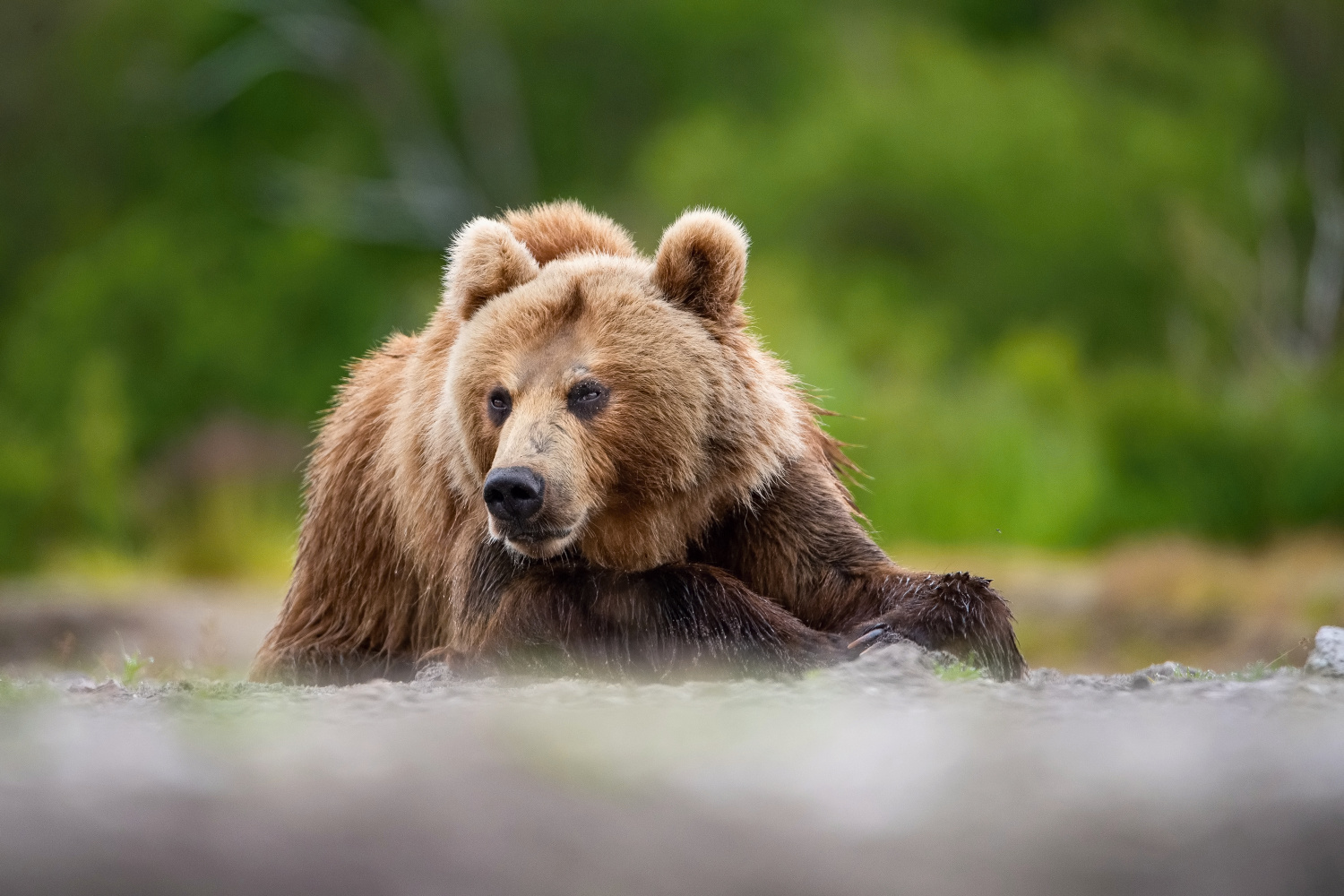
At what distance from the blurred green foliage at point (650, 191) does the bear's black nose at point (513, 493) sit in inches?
418

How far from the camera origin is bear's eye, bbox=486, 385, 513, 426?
14.2ft

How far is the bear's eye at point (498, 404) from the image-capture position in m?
4.32

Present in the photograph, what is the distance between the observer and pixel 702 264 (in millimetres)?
4594

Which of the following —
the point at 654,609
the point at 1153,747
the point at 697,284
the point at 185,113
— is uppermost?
the point at 185,113

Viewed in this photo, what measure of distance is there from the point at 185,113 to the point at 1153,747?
829 inches

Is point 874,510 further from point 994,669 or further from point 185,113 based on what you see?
point 185,113

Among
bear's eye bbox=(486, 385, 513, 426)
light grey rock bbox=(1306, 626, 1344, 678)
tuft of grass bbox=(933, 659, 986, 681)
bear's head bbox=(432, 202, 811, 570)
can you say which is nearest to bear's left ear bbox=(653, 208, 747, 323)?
bear's head bbox=(432, 202, 811, 570)

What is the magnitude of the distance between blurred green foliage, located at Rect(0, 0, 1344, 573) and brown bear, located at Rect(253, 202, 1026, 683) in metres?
9.80

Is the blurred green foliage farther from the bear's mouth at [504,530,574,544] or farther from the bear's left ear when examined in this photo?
the bear's mouth at [504,530,574,544]

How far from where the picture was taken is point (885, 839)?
88.0 inches

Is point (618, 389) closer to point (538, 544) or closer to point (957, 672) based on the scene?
point (538, 544)

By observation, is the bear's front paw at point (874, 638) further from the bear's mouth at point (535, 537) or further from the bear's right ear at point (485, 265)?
the bear's right ear at point (485, 265)

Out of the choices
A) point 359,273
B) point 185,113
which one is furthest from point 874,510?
point 185,113

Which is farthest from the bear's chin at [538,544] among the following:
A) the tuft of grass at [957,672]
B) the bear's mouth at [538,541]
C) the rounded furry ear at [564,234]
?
the rounded furry ear at [564,234]
